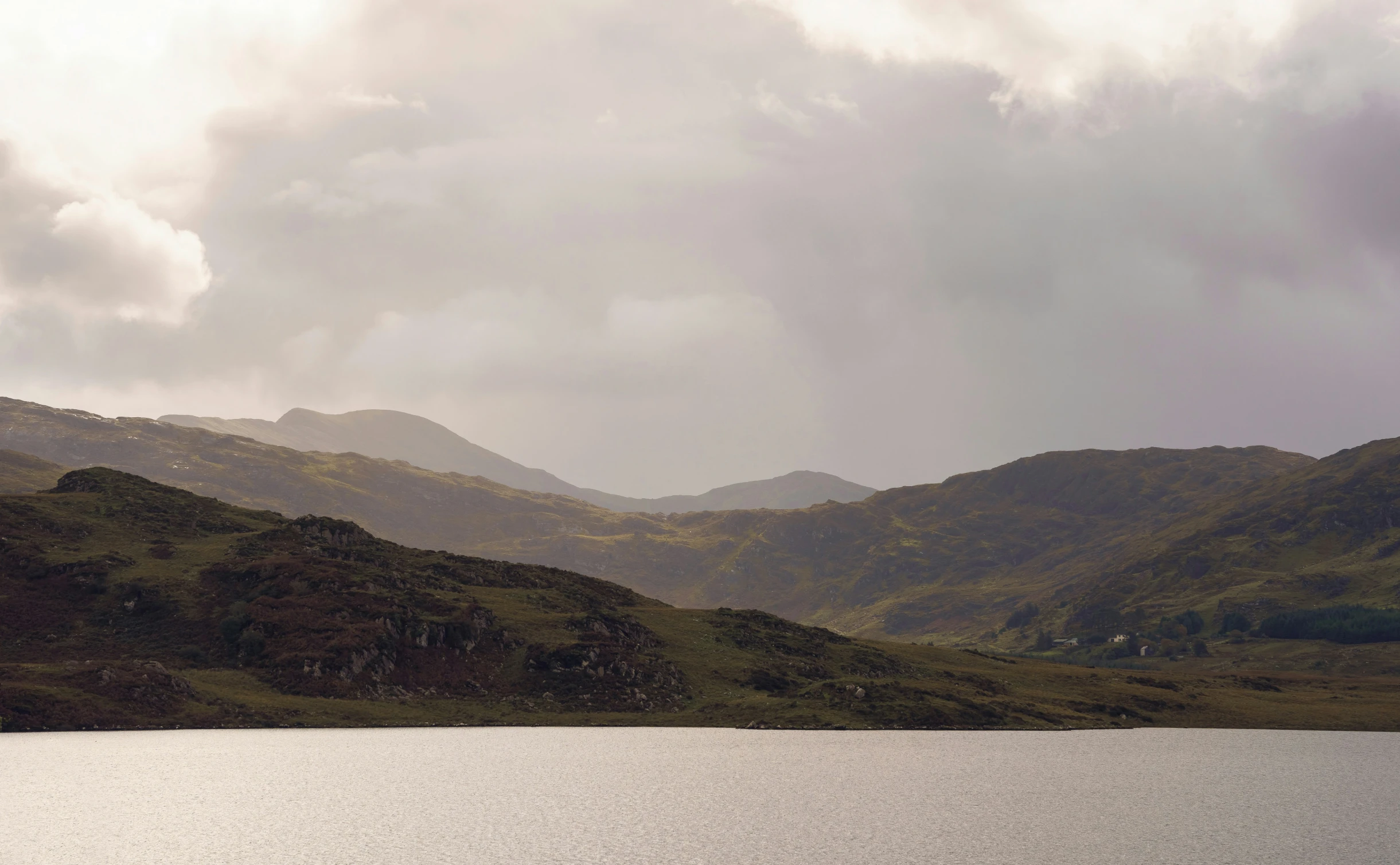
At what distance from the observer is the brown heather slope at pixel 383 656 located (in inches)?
4008

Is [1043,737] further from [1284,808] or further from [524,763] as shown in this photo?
[524,763]

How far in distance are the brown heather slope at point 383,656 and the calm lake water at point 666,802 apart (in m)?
16.6

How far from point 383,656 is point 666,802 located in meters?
77.4

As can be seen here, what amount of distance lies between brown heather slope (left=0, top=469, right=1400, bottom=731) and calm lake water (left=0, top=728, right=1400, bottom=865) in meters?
16.6

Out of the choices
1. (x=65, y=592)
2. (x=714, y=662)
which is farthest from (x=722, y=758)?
(x=65, y=592)

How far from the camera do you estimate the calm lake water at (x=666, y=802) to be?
37469mm

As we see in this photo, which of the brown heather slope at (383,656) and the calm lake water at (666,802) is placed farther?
the brown heather slope at (383,656)

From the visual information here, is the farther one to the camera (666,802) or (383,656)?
(383,656)

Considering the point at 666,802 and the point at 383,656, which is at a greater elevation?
the point at 666,802

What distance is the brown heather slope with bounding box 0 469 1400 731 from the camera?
101812mm

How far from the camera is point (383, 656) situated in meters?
116

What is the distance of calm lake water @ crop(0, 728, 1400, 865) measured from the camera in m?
37.5

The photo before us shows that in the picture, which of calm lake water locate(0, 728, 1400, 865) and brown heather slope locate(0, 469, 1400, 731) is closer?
calm lake water locate(0, 728, 1400, 865)

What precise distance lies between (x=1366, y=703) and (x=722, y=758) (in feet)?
482
